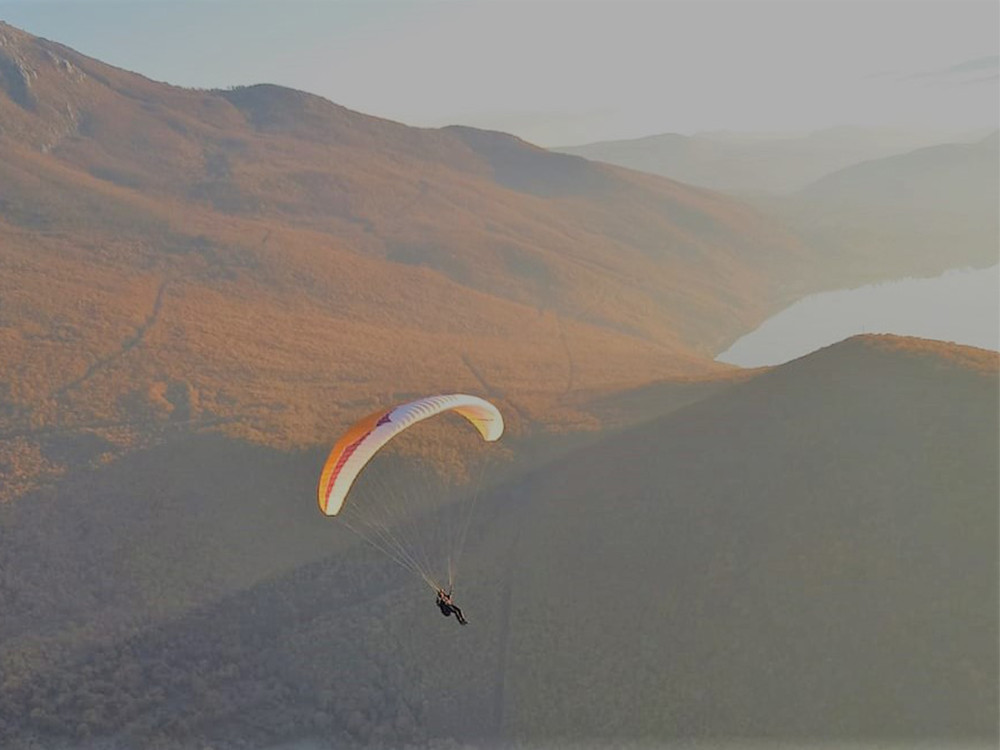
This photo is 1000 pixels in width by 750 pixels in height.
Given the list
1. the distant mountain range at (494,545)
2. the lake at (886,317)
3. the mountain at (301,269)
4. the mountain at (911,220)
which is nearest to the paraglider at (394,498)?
the distant mountain range at (494,545)

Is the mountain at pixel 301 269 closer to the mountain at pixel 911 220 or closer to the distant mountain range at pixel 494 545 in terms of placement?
the distant mountain range at pixel 494 545

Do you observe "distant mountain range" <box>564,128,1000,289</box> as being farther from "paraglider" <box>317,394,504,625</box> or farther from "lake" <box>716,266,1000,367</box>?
"paraglider" <box>317,394,504,625</box>

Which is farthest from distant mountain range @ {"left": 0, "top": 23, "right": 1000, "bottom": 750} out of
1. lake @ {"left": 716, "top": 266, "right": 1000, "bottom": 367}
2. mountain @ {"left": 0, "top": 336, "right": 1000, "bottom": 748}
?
lake @ {"left": 716, "top": 266, "right": 1000, "bottom": 367}

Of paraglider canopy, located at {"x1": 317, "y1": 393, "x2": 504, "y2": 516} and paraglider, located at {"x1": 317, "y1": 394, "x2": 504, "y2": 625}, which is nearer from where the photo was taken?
paraglider canopy, located at {"x1": 317, "y1": 393, "x2": 504, "y2": 516}

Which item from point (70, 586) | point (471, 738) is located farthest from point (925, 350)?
point (70, 586)

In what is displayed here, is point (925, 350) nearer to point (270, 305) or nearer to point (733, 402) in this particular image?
point (733, 402)
